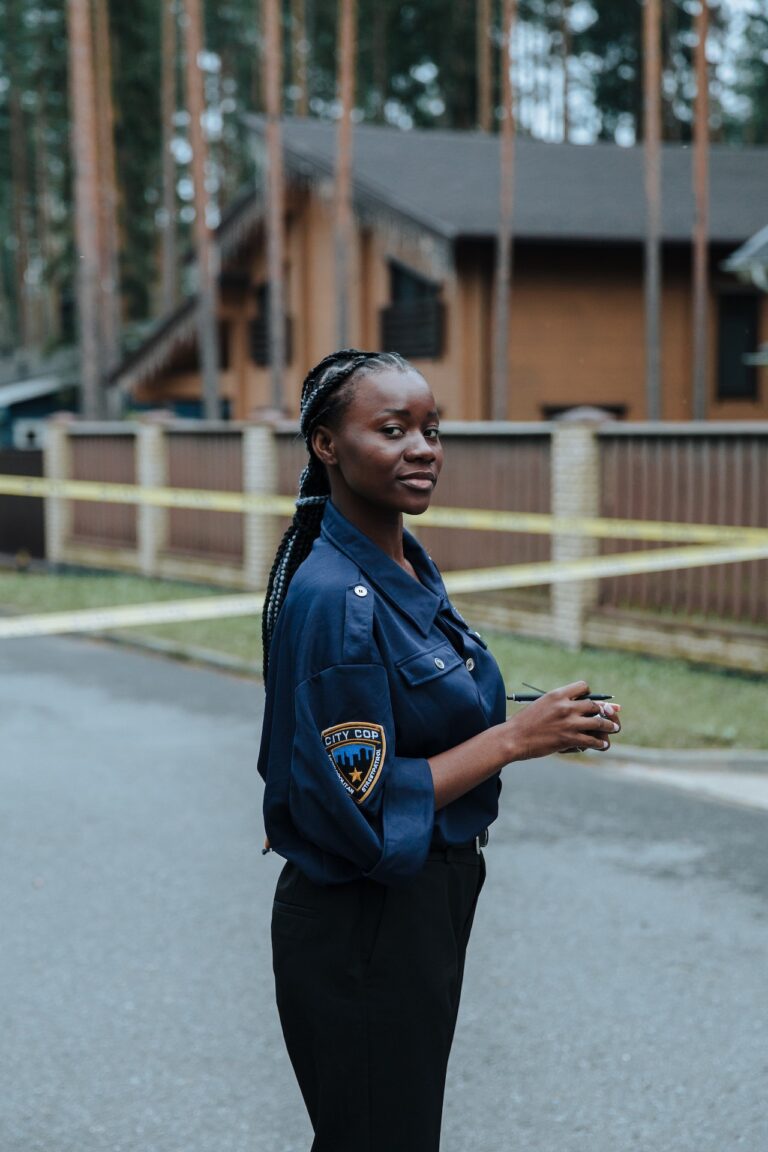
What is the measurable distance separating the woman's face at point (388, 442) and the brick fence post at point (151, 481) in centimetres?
1723

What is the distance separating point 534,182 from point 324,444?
89.3 feet

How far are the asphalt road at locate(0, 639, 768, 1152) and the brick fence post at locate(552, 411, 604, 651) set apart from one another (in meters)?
4.32

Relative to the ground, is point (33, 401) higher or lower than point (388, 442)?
higher

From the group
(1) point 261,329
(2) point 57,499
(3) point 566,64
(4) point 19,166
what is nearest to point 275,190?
(1) point 261,329

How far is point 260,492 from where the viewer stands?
57.7ft

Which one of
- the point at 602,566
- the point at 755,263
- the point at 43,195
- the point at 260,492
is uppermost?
the point at 43,195

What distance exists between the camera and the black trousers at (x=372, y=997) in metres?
2.46

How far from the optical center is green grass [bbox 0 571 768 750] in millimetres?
9375

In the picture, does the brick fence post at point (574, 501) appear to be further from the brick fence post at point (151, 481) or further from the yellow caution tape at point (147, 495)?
the brick fence post at point (151, 481)

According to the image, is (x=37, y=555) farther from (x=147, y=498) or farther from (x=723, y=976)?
(x=723, y=976)

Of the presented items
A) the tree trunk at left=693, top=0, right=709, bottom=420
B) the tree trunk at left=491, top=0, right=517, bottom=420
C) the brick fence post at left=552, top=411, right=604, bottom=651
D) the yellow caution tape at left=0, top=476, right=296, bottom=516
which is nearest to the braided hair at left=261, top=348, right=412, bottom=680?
the brick fence post at left=552, top=411, right=604, bottom=651

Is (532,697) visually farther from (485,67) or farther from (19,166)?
(19,166)

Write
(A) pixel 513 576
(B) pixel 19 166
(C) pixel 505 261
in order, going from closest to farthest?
(A) pixel 513 576 → (C) pixel 505 261 → (B) pixel 19 166

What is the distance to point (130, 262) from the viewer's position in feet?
168
